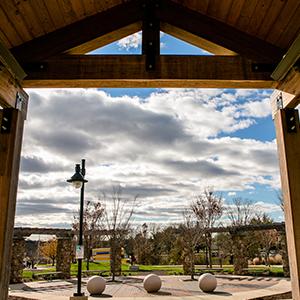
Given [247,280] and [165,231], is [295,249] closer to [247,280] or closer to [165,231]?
[247,280]

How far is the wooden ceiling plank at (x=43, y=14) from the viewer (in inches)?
134

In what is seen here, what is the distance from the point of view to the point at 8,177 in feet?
10.9

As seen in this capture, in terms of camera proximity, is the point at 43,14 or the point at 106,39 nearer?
the point at 43,14

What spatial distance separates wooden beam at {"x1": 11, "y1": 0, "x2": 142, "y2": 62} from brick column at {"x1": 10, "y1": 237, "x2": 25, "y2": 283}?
13702mm

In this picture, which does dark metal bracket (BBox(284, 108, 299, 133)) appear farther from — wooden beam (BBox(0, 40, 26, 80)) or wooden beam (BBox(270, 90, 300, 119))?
wooden beam (BBox(0, 40, 26, 80))

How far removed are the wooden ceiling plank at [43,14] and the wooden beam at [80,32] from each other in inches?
3.4

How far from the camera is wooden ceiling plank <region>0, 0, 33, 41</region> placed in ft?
10.6

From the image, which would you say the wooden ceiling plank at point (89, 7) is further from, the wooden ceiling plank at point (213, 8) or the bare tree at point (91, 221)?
the bare tree at point (91, 221)

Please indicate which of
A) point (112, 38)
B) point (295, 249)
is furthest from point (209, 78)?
point (295, 249)

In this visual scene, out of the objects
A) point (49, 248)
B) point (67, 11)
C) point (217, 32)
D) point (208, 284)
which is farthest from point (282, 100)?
point (49, 248)

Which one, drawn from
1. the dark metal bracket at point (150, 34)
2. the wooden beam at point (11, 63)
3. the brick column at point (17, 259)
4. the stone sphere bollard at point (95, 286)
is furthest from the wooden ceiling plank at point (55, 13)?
the brick column at point (17, 259)

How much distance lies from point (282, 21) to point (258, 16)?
26 centimetres

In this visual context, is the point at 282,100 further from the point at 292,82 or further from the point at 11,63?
the point at 11,63

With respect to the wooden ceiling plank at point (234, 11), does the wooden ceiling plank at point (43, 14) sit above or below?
below
